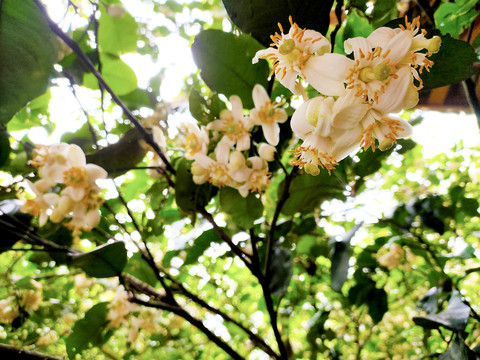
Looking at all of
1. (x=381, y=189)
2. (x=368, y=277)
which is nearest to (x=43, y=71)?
(x=368, y=277)

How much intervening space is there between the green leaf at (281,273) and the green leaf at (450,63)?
0.45 meters

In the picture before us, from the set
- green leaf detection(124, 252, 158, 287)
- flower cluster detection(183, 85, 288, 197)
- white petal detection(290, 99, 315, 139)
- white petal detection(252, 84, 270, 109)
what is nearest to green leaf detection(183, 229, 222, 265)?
green leaf detection(124, 252, 158, 287)

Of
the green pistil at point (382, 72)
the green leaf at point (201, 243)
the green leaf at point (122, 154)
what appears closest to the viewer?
the green pistil at point (382, 72)

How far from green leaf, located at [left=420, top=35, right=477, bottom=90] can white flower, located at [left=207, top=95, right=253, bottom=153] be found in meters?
0.29

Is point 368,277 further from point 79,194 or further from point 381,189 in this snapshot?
point 79,194

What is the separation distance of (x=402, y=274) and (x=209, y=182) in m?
1.05

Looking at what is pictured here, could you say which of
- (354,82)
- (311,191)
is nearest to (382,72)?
(354,82)

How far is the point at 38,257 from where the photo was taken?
87cm

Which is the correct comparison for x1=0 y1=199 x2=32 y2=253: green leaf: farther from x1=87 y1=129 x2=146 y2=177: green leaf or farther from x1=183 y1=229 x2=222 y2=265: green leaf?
x1=183 y1=229 x2=222 y2=265: green leaf

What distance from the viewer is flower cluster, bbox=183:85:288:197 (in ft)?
1.88

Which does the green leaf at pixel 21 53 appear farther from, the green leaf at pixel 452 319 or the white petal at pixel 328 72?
the green leaf at pixel 452 319

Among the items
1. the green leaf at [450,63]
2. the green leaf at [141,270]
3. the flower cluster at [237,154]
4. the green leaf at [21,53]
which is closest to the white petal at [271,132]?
the flower cluster at [237,154]

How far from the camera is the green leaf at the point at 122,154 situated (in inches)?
25.9

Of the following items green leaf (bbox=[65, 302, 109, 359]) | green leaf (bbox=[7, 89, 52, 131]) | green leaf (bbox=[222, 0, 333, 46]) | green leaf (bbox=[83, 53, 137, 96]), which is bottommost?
green leaf (bbox=[65, 302, 109, 359])
